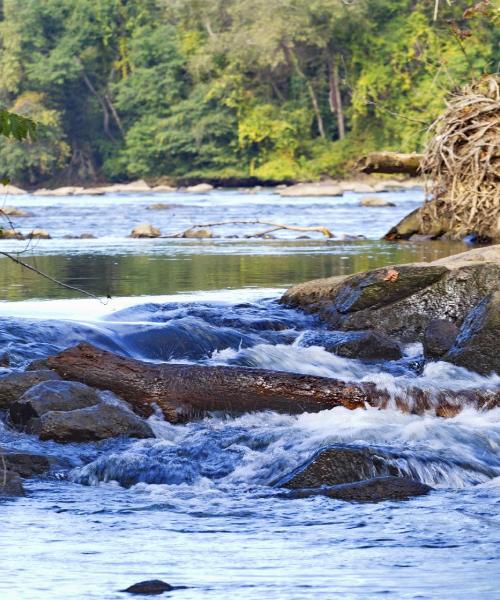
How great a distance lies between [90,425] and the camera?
6.39 m

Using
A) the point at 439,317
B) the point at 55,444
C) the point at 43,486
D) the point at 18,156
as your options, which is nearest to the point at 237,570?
the point at 43,486

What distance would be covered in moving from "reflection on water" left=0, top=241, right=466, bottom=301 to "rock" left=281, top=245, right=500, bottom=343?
2.70 m

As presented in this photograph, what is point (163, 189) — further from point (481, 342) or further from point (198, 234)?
point (481, 342)

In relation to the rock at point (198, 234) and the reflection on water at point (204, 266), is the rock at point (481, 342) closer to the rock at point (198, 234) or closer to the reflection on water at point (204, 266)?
the reflection on water at point (204, 266)

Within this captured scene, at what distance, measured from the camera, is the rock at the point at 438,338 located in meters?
9.09

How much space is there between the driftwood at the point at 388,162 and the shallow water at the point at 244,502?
799 centimetres

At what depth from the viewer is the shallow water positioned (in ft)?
13.7

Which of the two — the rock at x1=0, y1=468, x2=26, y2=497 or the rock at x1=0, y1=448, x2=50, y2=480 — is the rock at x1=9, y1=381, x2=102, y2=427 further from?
the rock at x1=0, y1=468, x2=26, y2=497

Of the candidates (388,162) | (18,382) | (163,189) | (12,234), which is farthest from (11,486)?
(163,189)

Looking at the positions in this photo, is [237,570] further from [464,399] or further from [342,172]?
[342,172]

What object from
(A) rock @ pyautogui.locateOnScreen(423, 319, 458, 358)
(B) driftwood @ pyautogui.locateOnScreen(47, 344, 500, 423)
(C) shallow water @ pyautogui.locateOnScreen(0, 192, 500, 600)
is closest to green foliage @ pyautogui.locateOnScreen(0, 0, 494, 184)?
(A) rock @ pyautogui.locateOnScreen(423, 319, 458, 358)

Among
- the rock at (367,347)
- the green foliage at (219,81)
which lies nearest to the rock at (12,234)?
the rock at (367,347)

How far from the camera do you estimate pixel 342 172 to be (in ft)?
204

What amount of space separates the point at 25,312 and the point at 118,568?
660 centimetres
